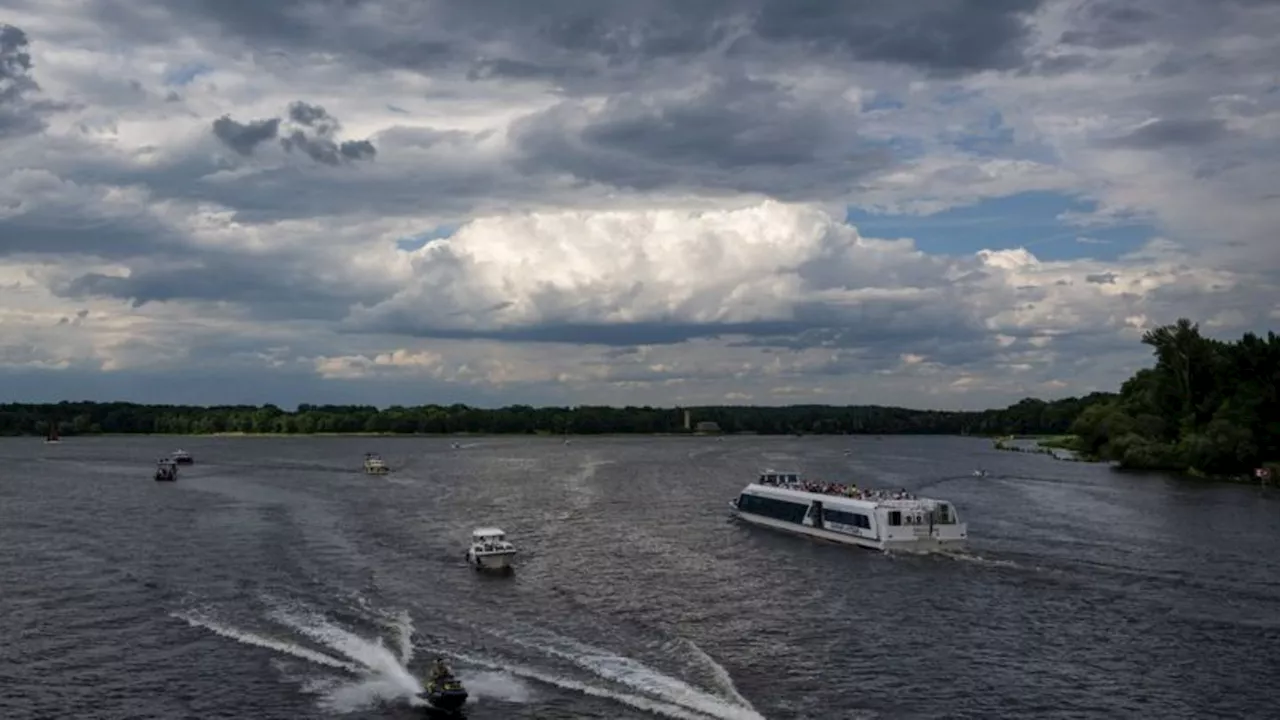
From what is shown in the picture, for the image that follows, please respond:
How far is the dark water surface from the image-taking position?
2363 inches

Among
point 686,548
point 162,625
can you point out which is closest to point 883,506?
Result: point 686,548

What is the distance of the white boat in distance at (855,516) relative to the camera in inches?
4318

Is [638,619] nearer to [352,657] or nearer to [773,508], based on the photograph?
[352,657]

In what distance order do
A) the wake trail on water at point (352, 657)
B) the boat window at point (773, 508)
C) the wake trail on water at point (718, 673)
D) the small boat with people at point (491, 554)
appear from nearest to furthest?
the wake trail on water at point (718, 673) < the wake trail on water at point (352, 657) < the small boat with people at point (491, 554) < the boat window at point (773, 508)

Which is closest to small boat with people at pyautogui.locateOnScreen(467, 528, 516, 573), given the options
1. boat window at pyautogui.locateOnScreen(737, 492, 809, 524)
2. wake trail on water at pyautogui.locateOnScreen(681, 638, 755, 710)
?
wake trail on water at pyautogui.locateOnScreen(681, 638, 755, 710)

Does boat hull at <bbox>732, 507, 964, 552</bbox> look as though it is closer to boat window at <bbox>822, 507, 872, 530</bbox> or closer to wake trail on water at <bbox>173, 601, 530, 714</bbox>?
boat window at <bbox>822, 507, 872, 530</bbox>

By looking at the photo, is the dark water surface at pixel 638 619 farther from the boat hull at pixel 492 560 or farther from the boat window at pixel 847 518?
the boat window at pixel 847 518

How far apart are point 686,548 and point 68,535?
6537cm

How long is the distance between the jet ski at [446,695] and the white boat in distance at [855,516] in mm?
62151

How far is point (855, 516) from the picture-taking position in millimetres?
115812

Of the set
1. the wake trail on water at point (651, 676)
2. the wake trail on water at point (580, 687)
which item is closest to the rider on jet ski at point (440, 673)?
the wake trail on water at point (580, 687)

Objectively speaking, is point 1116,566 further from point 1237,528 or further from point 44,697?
point 44,697

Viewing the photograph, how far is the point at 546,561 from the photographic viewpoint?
103 metres

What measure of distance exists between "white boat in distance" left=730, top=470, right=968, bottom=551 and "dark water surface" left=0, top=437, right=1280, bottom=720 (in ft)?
11.0
